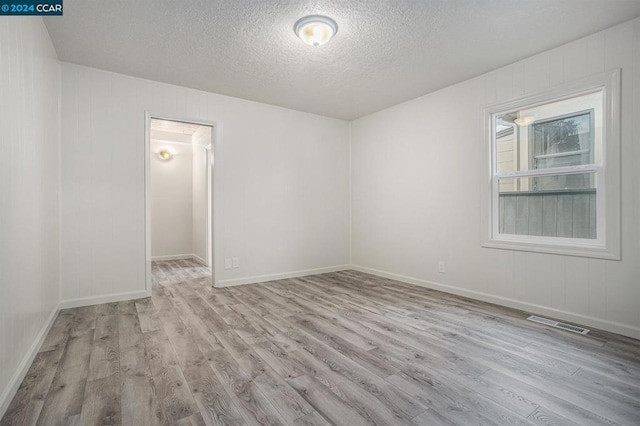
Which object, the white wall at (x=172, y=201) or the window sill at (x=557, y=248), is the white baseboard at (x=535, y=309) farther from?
the white wall at (x=172, y=201)

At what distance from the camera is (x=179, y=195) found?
6.81m

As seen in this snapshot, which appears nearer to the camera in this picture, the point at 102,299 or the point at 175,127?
the point at 102,299

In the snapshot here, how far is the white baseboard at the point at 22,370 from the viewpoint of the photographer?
1591 mm

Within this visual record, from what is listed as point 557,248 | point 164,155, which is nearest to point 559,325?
point 557,248

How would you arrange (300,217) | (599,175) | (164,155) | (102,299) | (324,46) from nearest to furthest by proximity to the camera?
1. (599,175)
2. (324,46)
3. (102,299)
4. (300,217)
5. (164,155)

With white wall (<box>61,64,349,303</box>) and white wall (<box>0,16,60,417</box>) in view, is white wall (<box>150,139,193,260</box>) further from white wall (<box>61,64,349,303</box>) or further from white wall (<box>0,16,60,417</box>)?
white wall (<box>0,16,60,417</box>)

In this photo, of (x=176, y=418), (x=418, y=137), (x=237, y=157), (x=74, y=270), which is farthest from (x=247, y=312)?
(x=418, y=137)

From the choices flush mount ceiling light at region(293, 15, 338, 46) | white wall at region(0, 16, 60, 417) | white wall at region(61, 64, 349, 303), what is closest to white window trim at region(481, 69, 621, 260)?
flush mount ceiling light at region(293, 15, 338, 46)

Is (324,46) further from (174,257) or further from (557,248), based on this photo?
(174,257)

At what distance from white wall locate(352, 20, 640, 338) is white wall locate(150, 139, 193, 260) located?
12.5ft

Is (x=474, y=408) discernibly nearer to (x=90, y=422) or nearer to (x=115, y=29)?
(x=90, y=422)

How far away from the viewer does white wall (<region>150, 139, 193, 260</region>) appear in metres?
6.52

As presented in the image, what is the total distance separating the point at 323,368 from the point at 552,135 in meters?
3.07

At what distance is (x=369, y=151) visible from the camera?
5027 millimetres
